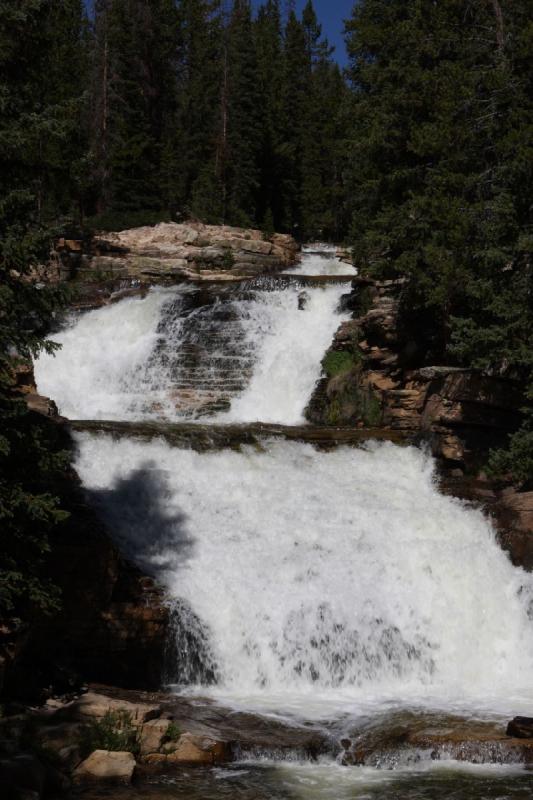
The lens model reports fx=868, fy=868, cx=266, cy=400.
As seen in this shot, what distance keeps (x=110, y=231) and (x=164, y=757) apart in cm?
3233

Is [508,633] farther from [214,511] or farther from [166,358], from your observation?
[166,358]

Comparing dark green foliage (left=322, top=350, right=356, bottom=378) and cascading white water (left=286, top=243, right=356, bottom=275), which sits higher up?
cascading white water (left=286, top=243, right=356, bottom=275)

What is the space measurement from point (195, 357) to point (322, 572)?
11.3 m

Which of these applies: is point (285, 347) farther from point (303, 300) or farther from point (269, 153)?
A: point (269, 153)

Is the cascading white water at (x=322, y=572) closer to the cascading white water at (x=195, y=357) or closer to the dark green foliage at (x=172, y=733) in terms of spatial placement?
the dark green foliage at (x=172, y=733)

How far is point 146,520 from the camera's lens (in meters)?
14.9

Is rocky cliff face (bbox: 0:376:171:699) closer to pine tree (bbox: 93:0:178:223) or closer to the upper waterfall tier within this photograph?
the upper waterfall tier

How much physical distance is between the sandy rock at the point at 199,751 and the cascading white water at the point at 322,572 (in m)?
1.91

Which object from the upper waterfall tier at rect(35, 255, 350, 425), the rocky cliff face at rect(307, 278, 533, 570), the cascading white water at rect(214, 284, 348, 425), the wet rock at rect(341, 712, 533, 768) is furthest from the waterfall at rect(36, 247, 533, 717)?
the upper waterfall tier at rect(35, 255, 350, 425)

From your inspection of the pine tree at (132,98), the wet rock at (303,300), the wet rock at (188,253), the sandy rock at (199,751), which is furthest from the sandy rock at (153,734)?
the pine tree at (132,98)

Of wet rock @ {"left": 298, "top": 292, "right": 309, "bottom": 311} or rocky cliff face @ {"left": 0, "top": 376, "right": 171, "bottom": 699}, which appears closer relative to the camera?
rocky cliff face @ {"left": 0, "top": 376, "right": 171, "bottom": 699}

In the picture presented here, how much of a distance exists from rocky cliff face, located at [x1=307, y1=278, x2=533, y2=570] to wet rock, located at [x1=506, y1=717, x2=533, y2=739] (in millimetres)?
5466

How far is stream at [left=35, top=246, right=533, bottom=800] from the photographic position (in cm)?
950

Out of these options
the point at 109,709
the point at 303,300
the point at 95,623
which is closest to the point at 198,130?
the point at 303,300
